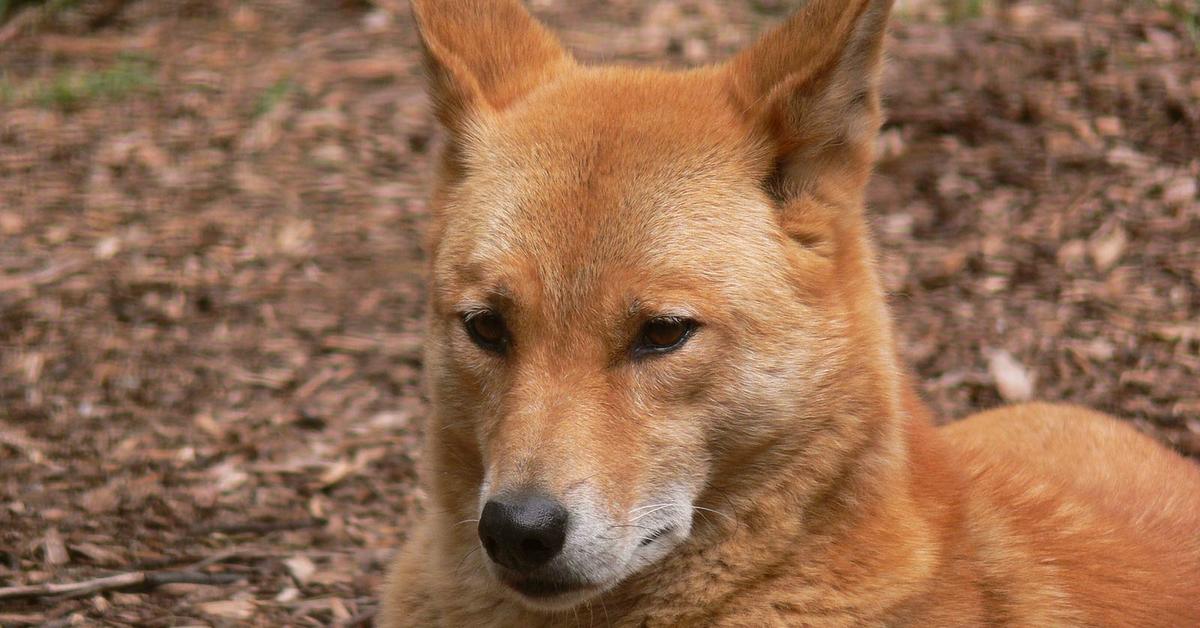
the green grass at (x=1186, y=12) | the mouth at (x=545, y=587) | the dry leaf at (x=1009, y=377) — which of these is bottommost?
the dry leaf at (x=1009, y=377)

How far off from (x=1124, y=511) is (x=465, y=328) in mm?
2090

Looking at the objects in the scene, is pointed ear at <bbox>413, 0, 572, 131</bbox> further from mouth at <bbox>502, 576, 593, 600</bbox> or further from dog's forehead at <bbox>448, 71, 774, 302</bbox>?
mouth at <bbox>502, 576, 593, 600</bbox>

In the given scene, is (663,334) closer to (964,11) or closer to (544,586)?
(544,586)

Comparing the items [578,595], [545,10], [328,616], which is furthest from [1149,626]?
[545,10]

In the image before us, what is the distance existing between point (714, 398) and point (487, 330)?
652 mm

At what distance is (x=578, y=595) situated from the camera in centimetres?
307

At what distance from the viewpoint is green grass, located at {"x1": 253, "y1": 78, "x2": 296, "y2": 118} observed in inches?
304

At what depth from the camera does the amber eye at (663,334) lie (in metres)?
3.14

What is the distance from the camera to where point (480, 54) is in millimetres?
3850

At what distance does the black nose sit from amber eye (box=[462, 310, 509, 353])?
51 centimetres

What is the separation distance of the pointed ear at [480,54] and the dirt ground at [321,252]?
6.20 ft

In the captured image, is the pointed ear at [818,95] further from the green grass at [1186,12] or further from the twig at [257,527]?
the green grass at [1186,12]

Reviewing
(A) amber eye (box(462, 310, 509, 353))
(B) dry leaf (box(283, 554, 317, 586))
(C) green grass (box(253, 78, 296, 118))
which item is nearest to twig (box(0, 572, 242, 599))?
(B) dry leaf (box(283, 554, 317, 586))

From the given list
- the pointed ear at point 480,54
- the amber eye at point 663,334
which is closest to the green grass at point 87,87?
the pointed ear at point 480,54
